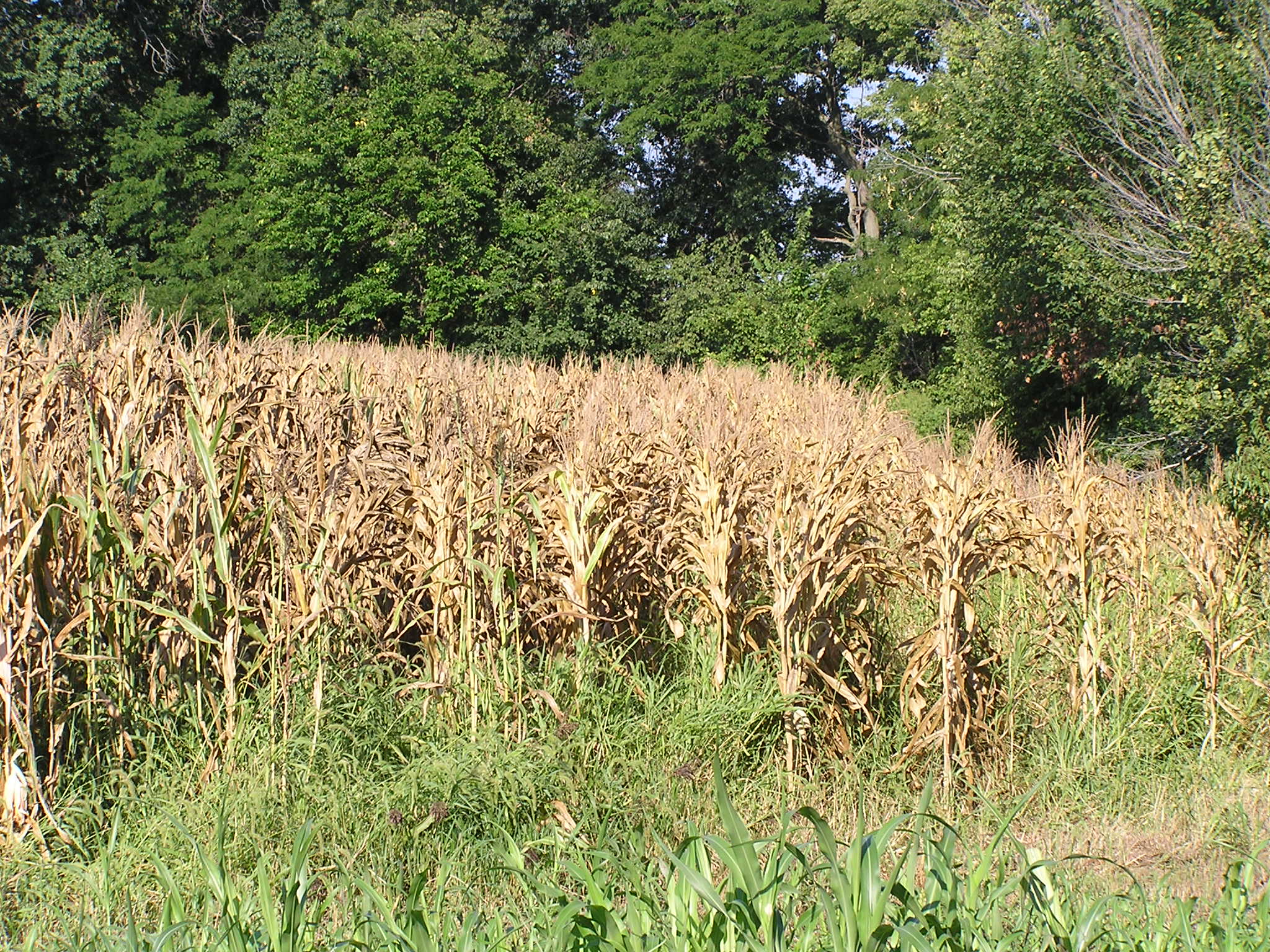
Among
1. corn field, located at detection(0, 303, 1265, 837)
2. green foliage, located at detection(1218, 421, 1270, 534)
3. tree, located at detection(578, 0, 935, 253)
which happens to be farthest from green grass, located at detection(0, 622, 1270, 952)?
tree, located at detection(578, 0, 935, 253)

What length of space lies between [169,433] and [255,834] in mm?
2261

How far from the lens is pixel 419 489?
497cm

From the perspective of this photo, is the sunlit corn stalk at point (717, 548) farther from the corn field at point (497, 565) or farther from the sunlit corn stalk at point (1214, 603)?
the sunlit corn stalk at point (1214, 603)

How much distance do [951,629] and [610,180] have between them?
25910mm

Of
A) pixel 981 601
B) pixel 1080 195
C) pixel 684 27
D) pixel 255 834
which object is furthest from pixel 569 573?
pixel 684 27

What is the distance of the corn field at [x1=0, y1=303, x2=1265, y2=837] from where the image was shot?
439cm

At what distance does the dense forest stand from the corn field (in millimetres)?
8127

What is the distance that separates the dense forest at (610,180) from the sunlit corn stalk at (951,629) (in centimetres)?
886

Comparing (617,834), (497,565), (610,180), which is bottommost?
(617,834)

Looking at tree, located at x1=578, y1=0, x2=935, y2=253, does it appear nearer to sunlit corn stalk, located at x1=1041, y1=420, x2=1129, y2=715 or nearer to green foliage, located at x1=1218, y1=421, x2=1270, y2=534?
green foliage, located at x1=1218, y1=421, x2=1270, y2=534

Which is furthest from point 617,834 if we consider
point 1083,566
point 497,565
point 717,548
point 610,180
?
point 610,180

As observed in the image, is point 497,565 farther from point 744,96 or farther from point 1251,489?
point 744,96

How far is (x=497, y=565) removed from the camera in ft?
15.9

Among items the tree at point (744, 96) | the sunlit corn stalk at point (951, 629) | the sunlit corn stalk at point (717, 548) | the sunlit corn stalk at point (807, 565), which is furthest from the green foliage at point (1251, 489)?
the tree at point (744, 96)
